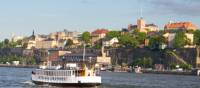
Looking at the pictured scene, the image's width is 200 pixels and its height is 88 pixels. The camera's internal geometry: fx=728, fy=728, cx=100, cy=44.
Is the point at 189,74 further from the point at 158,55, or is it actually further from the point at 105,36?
the point at 105,36

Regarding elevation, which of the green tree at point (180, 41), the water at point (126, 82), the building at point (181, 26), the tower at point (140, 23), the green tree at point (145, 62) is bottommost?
the water at point (126, 82)

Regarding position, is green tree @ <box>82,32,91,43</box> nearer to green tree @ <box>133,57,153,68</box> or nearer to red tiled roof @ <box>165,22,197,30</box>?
red tiled roof @ <box>165,22,197,30</box>

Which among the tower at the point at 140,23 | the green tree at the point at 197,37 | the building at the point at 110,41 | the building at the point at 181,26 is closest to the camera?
the green tree at the point at 197,37

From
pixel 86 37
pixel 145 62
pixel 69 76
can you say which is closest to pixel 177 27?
pixel 86 37

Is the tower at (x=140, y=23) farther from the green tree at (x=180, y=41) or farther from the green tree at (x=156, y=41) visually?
the green tree at (x=180, y=41)

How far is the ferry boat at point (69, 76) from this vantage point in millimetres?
61156

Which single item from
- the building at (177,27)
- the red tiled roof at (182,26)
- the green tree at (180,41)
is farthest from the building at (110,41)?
the green tree at (180,41)

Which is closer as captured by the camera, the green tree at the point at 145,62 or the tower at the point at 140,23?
the green tree at the point at 145,62

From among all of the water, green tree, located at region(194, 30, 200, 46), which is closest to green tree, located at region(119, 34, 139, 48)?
green tree, located at region(194, 30, 200, 46)

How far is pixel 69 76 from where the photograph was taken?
6281cm

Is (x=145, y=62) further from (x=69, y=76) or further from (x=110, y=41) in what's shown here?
(x=69, y=76)

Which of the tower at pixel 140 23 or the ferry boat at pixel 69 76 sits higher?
the tower at pixel 140 23

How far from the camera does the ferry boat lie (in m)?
61.2

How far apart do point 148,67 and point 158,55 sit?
6162 mm
